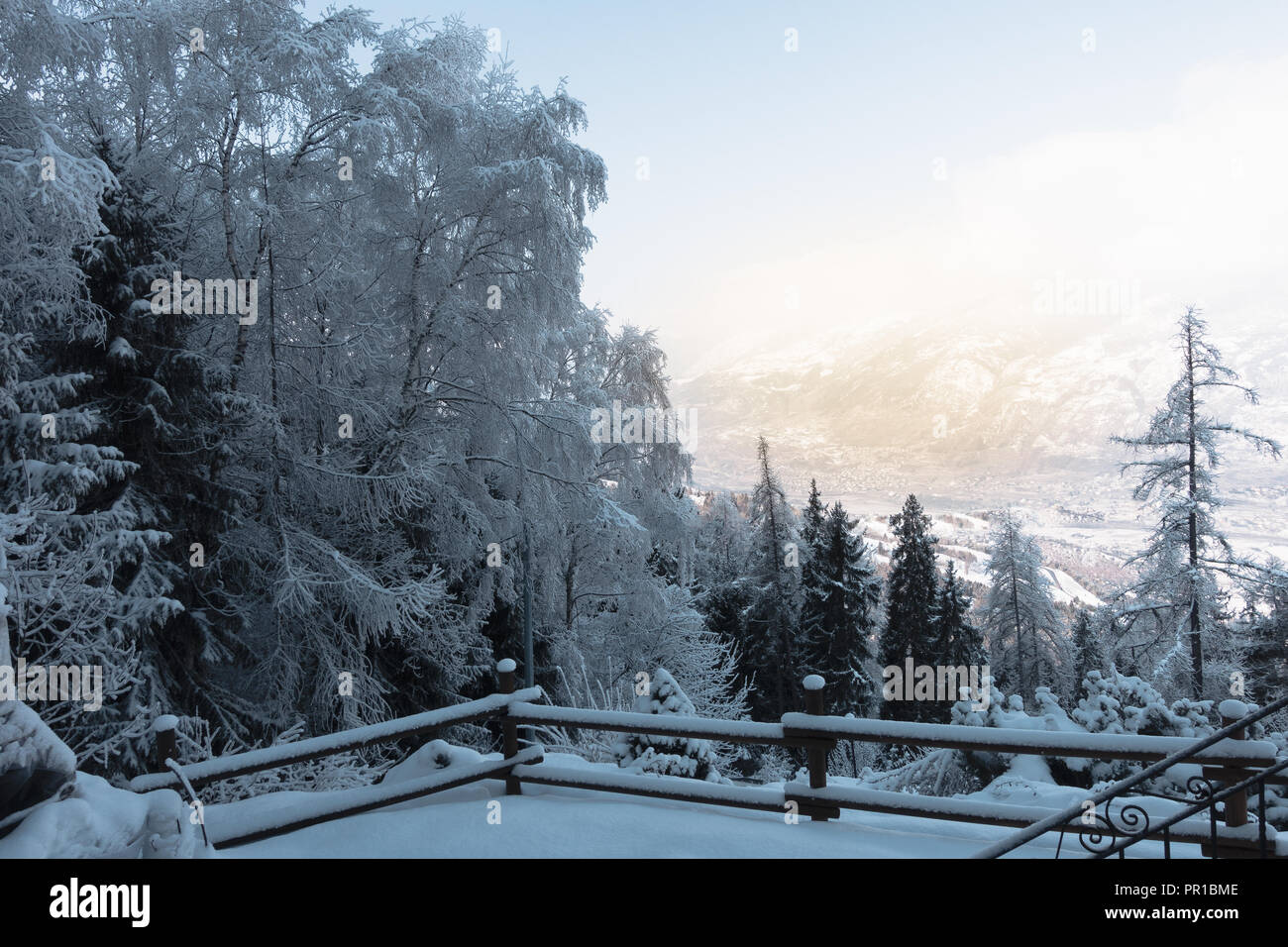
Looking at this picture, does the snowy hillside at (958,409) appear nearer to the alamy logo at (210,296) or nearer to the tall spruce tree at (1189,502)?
the tall spruce tree at (1189,502)

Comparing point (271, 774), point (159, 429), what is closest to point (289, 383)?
point (159, 429)

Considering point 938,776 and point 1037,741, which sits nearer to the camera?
point 1037,741

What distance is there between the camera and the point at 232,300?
10812 mm

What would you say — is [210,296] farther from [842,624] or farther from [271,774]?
[842,624]

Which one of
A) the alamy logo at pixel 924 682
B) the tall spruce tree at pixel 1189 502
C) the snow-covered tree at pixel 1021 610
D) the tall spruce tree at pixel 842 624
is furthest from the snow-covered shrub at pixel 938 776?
the snow-covered tree at pixel 1021 610

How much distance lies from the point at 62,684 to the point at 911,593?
30453 millimetres

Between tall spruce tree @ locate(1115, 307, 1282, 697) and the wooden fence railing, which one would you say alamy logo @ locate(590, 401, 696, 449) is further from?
the wooden fence railing

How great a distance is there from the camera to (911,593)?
33.4 meters

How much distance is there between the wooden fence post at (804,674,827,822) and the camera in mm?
5246

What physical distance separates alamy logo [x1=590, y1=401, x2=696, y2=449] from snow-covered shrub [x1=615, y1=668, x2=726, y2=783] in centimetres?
1033

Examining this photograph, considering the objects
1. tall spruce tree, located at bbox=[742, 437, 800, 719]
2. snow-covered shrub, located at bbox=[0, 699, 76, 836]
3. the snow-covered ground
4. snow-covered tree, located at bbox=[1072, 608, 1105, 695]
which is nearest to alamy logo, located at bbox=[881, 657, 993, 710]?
tall spruce tree, located at bbox=[742, 437, 800, 719]
